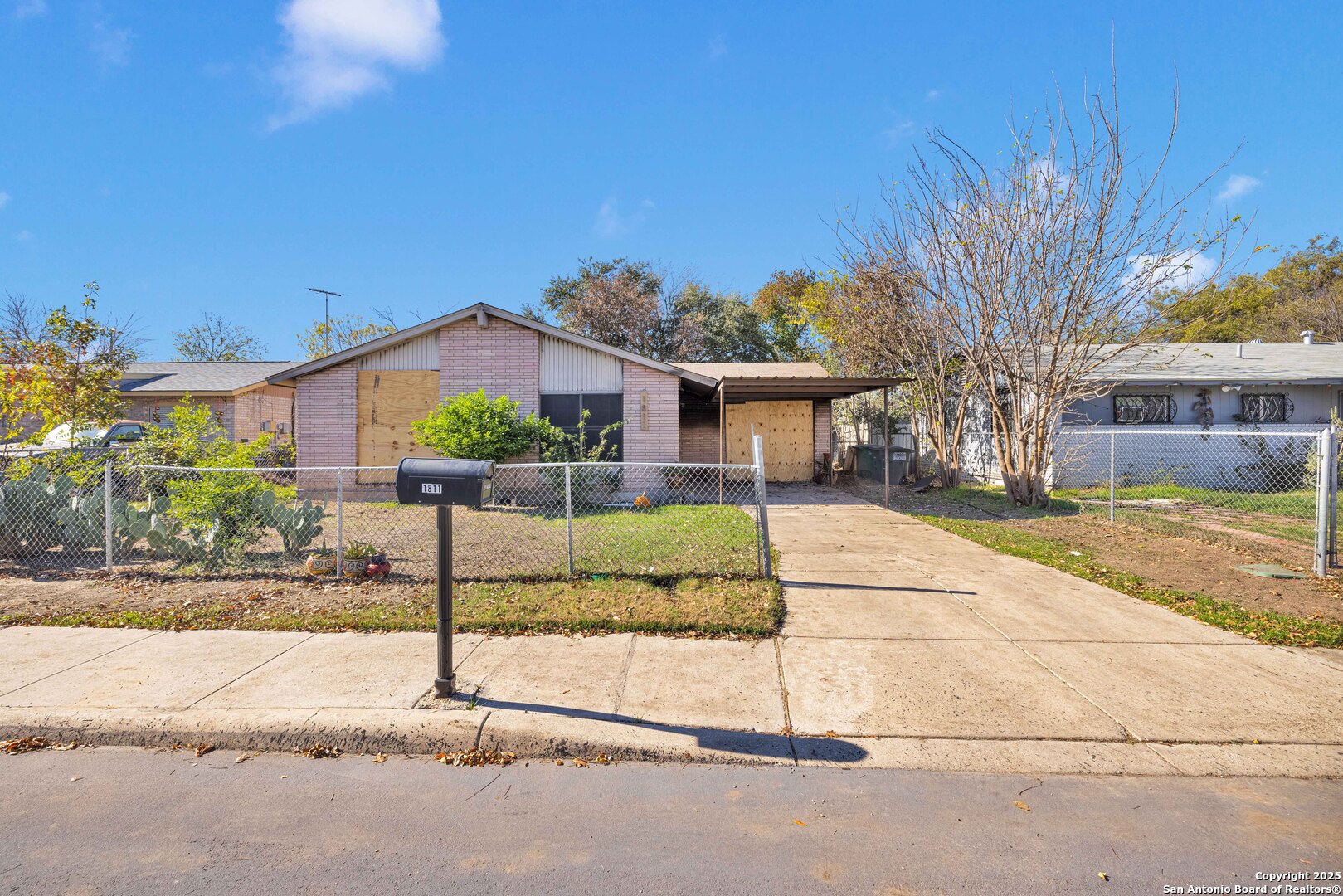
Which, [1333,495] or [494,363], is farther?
[494,363]

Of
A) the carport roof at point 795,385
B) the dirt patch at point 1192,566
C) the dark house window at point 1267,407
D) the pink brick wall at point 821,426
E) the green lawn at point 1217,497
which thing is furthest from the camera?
the pink brick wall at point 821,426

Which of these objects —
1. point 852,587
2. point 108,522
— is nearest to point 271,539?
point 108,522

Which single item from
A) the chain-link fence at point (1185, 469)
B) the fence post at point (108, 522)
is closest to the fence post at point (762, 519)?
the fence post at point (108, 522)

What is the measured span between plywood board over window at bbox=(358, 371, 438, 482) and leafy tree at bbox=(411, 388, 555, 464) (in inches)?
55.1

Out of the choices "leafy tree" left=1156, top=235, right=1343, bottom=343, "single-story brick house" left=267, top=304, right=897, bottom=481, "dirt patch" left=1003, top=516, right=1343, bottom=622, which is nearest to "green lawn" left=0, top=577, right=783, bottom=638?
"dirt patch" left=1003, top=516, right=1343, bottom=622

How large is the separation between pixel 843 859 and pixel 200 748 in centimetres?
333

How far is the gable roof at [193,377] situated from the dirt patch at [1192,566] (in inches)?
933

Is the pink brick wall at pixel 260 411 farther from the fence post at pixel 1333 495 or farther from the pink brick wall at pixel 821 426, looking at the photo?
the fence post at pixel 1333 495

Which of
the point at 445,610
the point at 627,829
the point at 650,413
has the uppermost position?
the point at 650,413

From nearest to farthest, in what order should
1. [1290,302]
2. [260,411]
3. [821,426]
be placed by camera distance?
1. [821,426]
2. [260,411]
3. [1290,302]

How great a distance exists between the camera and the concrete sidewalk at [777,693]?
3484 mm

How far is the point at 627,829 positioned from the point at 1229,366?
69.0ft

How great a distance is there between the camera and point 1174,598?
614 centimetres

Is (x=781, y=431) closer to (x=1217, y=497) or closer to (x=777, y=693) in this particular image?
(x=1217, y=497)
